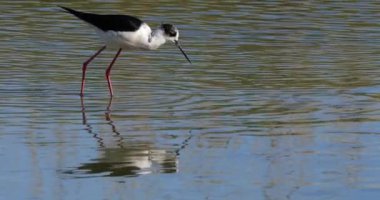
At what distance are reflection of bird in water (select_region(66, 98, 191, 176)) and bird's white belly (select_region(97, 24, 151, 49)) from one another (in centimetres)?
228

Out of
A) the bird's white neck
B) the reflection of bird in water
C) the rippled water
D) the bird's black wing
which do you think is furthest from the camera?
the bird's white neck

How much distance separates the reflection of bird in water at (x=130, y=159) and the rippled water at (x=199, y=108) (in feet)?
0.04

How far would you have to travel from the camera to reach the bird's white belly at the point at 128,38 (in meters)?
11.7

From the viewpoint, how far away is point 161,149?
899 centimetres

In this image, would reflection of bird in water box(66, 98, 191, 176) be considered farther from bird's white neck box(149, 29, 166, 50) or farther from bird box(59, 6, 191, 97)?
bird's white neck box(149, 29, 166, 50)

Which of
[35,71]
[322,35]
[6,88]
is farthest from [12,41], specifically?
[322,35]

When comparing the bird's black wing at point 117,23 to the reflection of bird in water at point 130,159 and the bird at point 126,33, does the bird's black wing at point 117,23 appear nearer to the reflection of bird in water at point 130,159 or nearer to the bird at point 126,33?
the bird at point 126,33

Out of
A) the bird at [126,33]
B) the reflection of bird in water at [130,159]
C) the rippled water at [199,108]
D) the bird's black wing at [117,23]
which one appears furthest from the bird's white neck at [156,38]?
the reflection of bird in water at [130,159]

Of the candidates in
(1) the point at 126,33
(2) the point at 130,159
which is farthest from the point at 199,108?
(2) the point at 130,159

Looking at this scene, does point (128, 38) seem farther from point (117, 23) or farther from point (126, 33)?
point (117, 23)

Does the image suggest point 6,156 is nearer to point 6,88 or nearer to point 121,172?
point 121,172

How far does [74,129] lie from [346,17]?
7.61m

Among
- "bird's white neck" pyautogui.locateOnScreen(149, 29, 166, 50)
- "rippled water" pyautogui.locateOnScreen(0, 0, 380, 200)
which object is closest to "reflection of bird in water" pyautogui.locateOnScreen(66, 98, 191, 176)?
"rippled water" pyautogui.locateOnScreen(0, 0, 380, 200)

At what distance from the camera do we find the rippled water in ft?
26.0
